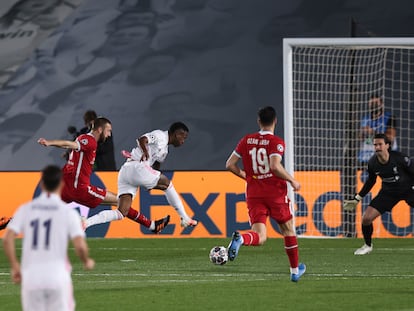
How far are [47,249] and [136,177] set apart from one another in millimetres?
9641

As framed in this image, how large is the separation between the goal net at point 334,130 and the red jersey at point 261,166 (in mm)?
6008

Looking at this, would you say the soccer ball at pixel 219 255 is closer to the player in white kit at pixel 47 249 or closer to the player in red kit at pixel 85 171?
the player in red kit at pixel 85 171

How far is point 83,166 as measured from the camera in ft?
54.5

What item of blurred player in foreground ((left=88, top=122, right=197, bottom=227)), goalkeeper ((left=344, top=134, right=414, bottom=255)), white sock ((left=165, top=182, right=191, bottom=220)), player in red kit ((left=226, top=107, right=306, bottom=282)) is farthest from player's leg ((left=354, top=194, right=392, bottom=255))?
player in red kit ((left=226, top=107, right=306, bottom=282))

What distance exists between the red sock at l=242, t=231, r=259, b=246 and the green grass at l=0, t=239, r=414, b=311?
1.29ft

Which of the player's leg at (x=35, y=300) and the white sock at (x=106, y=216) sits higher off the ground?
the white sock at (x=106, y=216)

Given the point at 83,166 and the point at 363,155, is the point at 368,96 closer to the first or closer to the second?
the point at 363,155

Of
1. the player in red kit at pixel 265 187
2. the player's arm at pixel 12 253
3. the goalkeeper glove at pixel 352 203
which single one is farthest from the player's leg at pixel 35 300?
the goalkeeper glove at pixel 352 203

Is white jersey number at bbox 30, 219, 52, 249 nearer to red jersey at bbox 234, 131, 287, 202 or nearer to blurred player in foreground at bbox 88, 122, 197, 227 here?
red jersey at bbox 234, 131, 287, 202

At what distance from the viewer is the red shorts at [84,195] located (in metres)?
16.6

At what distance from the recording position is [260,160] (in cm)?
1262

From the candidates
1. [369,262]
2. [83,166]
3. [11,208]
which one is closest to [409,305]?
[369,262]

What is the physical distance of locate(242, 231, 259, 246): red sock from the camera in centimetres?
1279

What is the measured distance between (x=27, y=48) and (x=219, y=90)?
4.41 m
